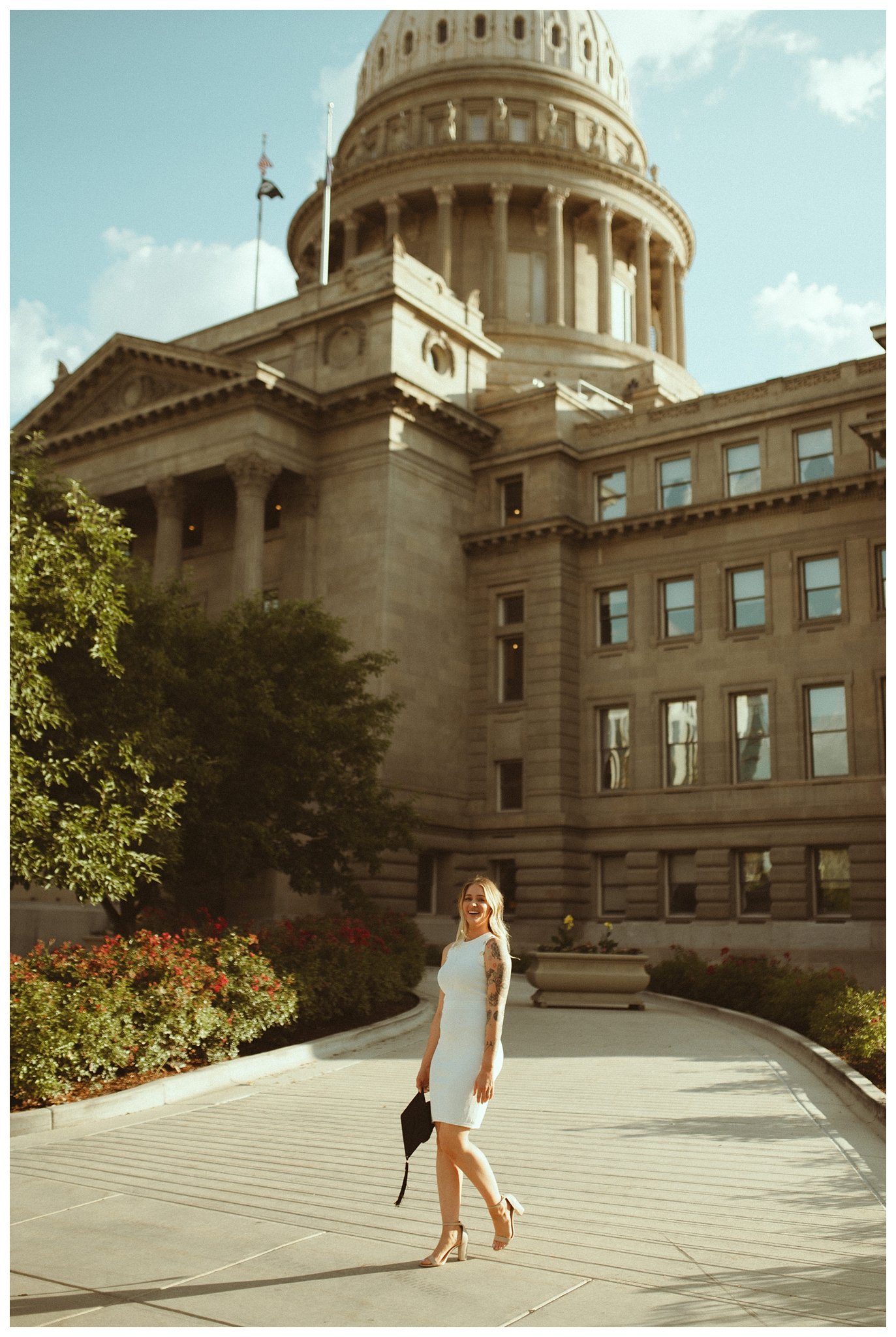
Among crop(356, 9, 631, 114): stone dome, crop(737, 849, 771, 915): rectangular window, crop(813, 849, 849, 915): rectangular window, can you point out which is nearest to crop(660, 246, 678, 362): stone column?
crop(356, 9, 631, 114): stone dome

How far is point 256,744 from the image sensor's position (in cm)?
2856

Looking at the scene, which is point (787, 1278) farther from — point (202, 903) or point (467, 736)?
point (467, 736)

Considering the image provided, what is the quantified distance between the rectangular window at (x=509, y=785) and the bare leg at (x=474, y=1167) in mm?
35729

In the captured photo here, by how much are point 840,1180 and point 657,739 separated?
105 feet

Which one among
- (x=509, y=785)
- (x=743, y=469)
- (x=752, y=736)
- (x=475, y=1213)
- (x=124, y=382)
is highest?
(x=124, y=382)

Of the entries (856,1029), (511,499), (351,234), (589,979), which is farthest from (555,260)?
(856,1029)

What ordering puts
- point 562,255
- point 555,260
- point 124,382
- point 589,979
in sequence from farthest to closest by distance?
point 562,255, point 555,260, point 124,382, point 589,979

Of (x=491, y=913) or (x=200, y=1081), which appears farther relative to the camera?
(x=200, y=1081)

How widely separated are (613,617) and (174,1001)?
30.2 m

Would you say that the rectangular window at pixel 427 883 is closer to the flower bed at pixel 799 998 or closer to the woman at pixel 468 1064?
the flower bed at pixel 799 998

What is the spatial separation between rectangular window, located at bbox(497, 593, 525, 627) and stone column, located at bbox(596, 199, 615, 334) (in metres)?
25.3

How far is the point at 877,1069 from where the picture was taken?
16.1 meters

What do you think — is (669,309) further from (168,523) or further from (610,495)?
(168,523)

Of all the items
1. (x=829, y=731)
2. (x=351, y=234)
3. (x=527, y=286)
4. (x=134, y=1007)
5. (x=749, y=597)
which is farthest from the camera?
(x=351, y=234)
